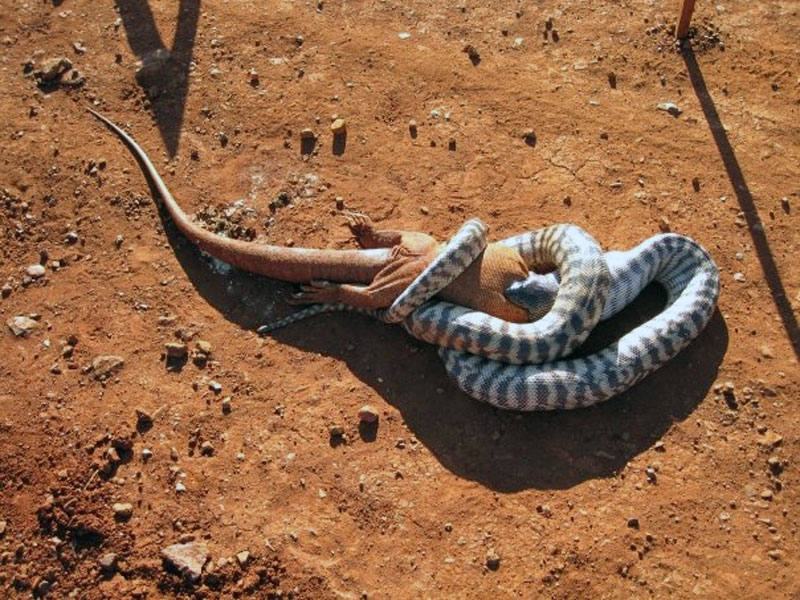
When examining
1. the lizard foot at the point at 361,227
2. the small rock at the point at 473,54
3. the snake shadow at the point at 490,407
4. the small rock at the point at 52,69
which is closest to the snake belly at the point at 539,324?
the snake shadow at the point at 490,407

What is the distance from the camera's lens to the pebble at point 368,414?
7.59 metres

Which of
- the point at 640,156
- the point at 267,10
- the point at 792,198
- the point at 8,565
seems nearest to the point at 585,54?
the point at 640,156

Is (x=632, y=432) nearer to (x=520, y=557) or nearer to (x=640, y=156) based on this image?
(x=520, y=557)

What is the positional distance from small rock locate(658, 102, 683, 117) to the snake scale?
242 centimetres

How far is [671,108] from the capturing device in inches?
388

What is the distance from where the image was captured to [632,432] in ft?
24.8

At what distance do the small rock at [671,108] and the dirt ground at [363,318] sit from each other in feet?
0.17

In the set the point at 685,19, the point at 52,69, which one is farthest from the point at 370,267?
the point at 685,19

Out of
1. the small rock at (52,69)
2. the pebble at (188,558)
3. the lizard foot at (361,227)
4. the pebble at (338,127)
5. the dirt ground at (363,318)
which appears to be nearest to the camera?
the pebble at (188,558)

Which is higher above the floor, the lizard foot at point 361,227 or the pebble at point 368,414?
the lizard foot at point 361,227

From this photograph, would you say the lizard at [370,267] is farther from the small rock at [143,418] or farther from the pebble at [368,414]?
the small rock at [143,418]

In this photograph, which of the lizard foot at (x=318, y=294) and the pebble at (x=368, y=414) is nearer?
the pebble at (x=368, y=414)

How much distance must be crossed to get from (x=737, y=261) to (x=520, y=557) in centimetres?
405

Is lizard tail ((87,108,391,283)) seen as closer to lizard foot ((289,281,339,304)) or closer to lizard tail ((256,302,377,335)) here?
lizard foot ((289,281,339,304))
